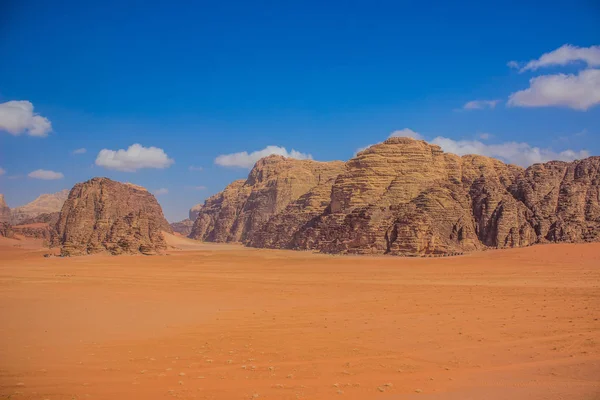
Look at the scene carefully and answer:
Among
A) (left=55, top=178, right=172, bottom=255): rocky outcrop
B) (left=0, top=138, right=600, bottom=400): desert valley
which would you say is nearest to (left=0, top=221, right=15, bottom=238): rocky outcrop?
(left=55, top=178, right=172, bottom=255): rocky outcrop

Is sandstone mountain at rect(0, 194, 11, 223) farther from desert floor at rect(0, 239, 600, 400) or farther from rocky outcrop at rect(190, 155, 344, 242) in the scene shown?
desert floor at rect(0, 239, 600, 400)

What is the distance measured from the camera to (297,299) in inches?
774

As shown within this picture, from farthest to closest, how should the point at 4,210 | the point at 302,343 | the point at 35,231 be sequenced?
the point at 4,210, the point at 35,231, the point at 302,343

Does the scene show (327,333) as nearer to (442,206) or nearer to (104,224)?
(442,206)

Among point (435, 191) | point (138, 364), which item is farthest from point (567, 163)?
point (138, 364)

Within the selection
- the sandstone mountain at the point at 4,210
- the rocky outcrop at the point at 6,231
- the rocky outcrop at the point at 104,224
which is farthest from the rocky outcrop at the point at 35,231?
the sandstone mountain at the point at 4,210

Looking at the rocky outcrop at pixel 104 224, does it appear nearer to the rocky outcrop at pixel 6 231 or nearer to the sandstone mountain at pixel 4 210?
the rocky outcrop at pixel 6 231

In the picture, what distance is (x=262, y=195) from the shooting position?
12138 centimetres

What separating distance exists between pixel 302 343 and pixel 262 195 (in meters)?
110

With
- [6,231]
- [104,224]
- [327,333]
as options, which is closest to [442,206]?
[104,224]

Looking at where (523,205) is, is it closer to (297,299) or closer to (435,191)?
(435,191)

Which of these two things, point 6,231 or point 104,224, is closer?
point 104,224

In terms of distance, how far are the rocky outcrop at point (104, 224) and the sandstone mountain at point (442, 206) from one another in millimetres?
21184

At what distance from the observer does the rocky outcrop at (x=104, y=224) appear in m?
57.2
